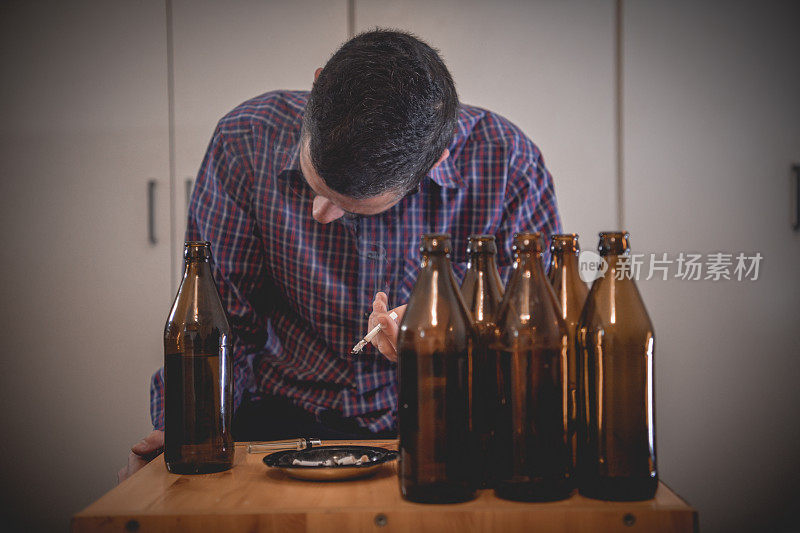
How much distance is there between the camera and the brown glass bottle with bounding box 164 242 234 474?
76 centimetres

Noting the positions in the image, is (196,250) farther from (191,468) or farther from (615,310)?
(615,310)

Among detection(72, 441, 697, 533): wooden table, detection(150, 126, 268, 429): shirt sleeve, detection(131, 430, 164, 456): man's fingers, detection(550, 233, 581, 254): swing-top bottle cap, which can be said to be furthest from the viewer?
detection(150, 126, 268, 429): shirt sleeve

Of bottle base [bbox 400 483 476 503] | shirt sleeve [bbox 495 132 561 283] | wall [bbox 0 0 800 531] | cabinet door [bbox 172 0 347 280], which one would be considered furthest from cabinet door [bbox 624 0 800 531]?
bottle base [bbox 400 483 476 503]

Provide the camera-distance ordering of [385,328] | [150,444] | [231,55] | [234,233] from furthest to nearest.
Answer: [231,55], [234,233], [150,444], [385,328]

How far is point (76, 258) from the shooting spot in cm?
218

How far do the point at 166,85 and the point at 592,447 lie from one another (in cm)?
195

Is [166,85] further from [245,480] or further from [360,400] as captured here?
[245,480]

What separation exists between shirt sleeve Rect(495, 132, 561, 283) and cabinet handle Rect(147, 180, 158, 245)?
1.26 meters

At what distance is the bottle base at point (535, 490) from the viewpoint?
625 mm

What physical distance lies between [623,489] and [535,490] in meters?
0.09

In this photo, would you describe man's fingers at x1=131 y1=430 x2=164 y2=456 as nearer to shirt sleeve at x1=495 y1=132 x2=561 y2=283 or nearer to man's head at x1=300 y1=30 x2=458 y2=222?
man's head at x1=300 y1=30 x2=458 y2=222

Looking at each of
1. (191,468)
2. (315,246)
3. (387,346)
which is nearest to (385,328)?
(387,346)

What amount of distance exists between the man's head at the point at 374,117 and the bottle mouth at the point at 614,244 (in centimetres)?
38

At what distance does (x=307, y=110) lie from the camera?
3.32 ft
